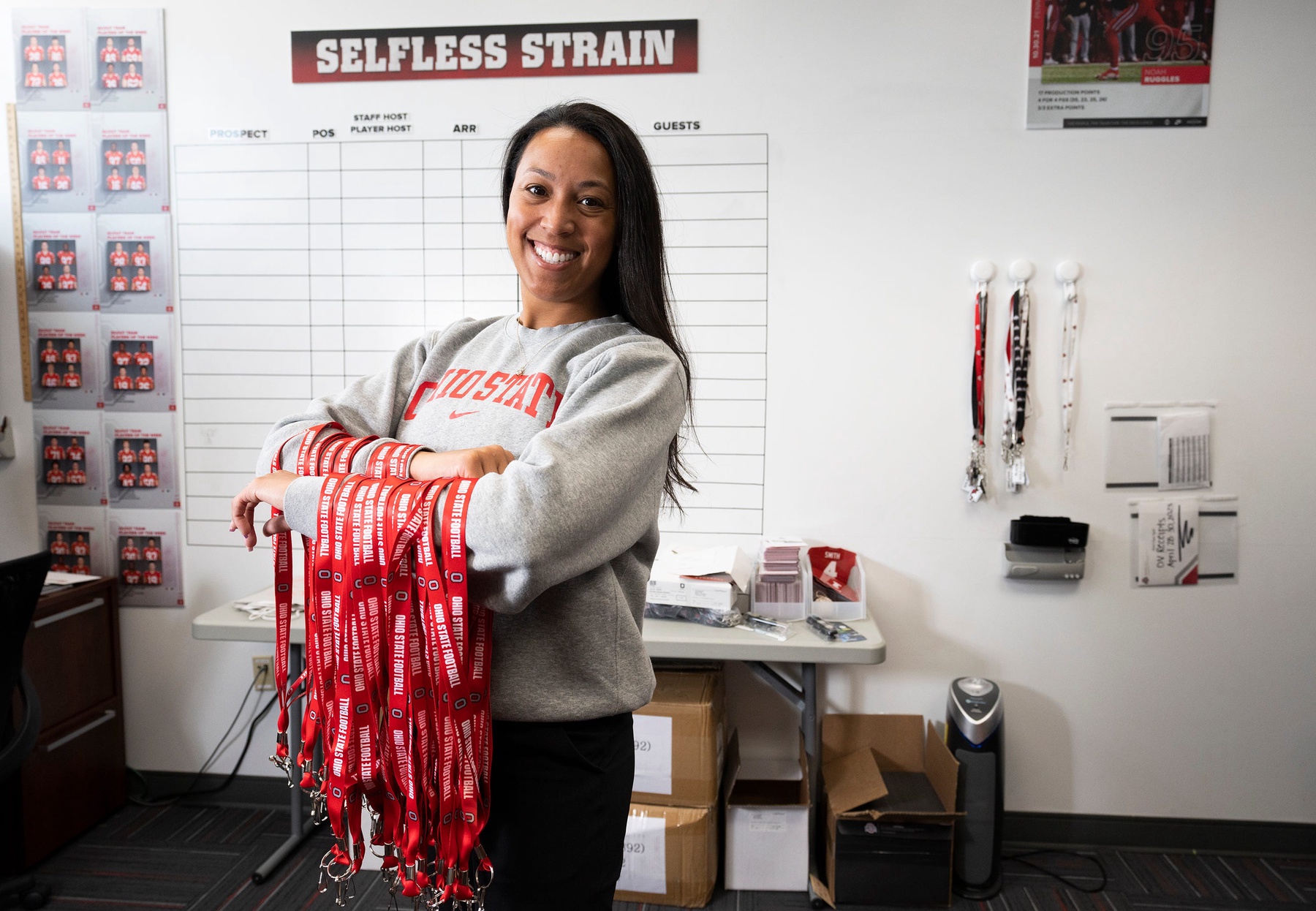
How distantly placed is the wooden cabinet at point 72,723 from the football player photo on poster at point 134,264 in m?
0.89

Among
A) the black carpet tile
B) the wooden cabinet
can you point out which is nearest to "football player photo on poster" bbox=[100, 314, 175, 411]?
the wooden cabinet

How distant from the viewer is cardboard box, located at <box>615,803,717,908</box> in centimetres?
217

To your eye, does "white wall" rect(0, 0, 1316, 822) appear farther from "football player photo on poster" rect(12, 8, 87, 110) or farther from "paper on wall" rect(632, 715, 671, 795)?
"paper on wall" rect(632, 715, 671, 795)

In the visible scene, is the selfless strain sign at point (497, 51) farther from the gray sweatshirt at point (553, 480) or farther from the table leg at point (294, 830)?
the table leg at point (294, 830)

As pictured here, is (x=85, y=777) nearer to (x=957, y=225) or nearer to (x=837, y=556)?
(x=837, y=556)

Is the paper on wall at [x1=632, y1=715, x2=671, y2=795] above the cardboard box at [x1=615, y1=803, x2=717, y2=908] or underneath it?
above

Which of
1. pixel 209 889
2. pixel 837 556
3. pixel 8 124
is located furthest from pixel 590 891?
pixel 8 124

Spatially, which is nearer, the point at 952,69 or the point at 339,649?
the point at 339,649

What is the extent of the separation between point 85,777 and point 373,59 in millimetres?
2388

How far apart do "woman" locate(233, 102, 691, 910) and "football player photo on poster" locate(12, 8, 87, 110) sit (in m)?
2.24

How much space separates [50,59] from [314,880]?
8.56 feet

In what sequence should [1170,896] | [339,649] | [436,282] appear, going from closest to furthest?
1. [339,649]
2. [1170,896]
3. [436,282]

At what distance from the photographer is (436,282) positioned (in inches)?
101

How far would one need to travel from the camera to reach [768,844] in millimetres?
2262
